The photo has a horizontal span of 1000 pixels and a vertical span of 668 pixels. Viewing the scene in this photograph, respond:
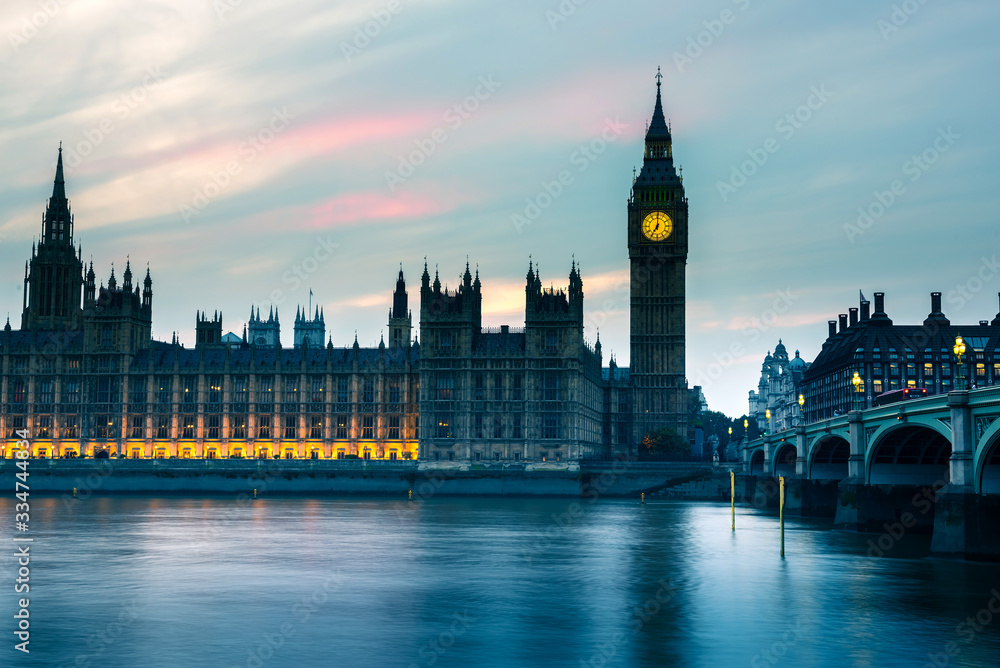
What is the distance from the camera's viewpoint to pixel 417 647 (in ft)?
124

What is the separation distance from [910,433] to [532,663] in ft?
161

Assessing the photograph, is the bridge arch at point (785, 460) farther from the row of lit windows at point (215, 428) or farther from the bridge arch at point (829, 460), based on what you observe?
the row of lit windows at point (215, 428)

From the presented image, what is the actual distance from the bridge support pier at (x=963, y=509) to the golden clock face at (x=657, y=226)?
13223cm

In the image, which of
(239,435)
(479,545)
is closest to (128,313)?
(239,435)

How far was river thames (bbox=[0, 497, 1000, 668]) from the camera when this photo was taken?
36.8m

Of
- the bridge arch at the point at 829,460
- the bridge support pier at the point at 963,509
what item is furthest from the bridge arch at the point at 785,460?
the bridge support pier at the point at 963,509

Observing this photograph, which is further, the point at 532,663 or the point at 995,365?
the point at 995,365

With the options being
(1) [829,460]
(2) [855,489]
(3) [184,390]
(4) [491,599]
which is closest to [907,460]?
(2) [855,489]

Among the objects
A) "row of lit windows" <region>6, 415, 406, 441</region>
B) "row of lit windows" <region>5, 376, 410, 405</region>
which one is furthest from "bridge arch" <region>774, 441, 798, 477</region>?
"row of lit windows" <region>5, 376, 410, 405</region>

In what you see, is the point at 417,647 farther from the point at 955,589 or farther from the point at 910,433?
the point at 910,433

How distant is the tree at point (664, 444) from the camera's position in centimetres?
17338

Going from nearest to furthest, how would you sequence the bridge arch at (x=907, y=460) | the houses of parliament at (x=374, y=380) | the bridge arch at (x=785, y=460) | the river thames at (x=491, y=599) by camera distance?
the river thames at (x=491, y=599)
the bridge arch at (x=907, y=460)
the bridge arch at (x=785, y=460)
the houses of parliament at (x=374, y=380)

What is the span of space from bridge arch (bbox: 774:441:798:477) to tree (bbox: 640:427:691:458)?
131ft

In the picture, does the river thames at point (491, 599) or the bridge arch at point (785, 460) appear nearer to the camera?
the river thames at point (491, 599)
